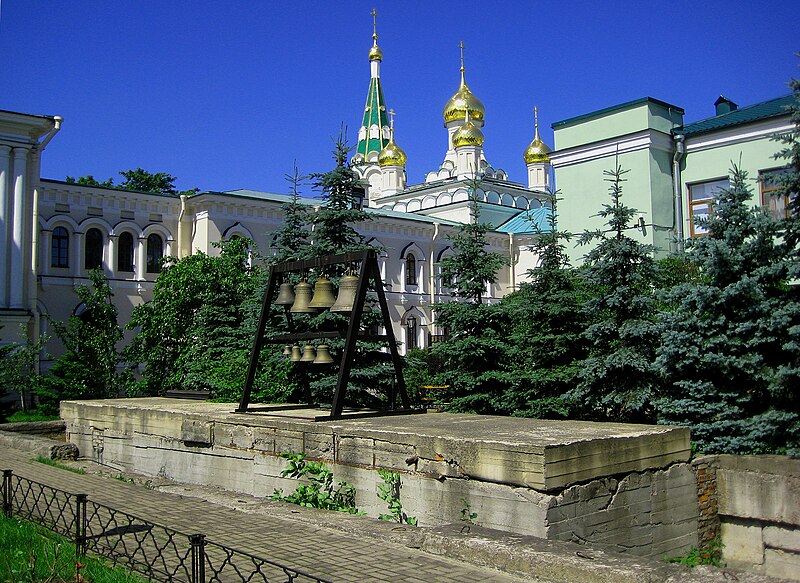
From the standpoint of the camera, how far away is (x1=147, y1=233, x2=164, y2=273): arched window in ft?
98.2

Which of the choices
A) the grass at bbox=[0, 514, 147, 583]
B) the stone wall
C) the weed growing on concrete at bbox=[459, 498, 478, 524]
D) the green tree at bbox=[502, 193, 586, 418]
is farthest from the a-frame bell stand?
the stone wall

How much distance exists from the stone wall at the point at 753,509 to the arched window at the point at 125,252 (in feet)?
83.2

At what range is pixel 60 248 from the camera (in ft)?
92.0

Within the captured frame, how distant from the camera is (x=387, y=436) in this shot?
7.97m

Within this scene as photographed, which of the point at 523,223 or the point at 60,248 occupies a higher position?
the point at 523,223

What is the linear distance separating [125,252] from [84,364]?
9409 mm

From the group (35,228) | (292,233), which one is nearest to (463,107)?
(35,228)

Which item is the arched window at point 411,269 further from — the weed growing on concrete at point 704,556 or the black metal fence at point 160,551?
the black metal fence at point 160,551

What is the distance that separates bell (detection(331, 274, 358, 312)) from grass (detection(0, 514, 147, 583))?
4.39 meters

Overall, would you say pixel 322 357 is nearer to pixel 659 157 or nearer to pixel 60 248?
Answer: pixel 659 157

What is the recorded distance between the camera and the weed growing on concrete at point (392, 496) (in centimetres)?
763

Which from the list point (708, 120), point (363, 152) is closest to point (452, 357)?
point (708, 120)

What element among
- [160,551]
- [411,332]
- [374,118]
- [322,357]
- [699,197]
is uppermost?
[374,118]

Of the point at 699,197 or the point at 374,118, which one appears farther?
the point at 374,118
